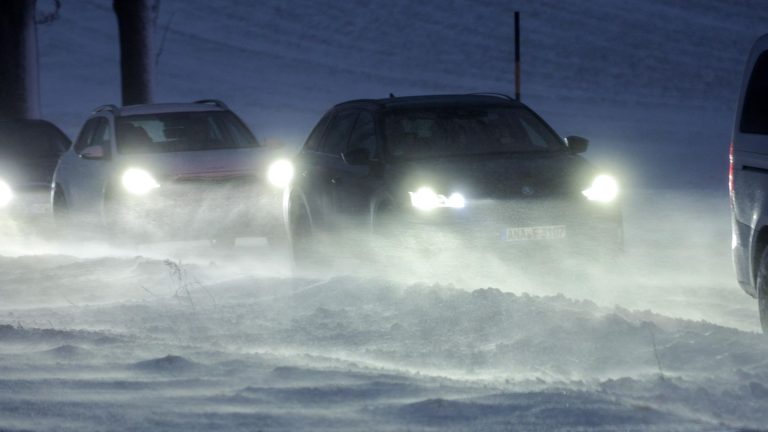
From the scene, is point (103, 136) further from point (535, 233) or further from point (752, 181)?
point (752, 181)

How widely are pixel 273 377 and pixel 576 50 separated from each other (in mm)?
48478

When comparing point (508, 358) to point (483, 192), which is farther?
point (483, 192)

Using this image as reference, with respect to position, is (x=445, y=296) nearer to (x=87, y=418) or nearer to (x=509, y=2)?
(x=87, y=418)

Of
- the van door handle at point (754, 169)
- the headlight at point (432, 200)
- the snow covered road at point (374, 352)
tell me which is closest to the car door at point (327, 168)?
the snow covered road at point (374, 352)

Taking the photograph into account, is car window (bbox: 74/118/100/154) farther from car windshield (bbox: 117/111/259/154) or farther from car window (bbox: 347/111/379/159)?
car window (bbox: 347/111/379/159)

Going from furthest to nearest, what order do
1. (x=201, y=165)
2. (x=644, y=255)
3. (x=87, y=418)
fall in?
(x=201, y=165), (x=644, y=255), (x=87, y=418)

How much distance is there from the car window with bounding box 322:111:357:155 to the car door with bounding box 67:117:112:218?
8.96 feet

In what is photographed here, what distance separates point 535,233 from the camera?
35.8 feet

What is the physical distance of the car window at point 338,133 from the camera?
1276 cm

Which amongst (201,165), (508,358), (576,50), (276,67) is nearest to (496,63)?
(576,50)

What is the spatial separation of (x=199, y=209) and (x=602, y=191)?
4.91m

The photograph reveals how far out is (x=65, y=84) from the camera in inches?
1991

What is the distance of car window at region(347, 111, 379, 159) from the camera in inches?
471

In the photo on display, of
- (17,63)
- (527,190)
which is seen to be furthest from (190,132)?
(17,63)
